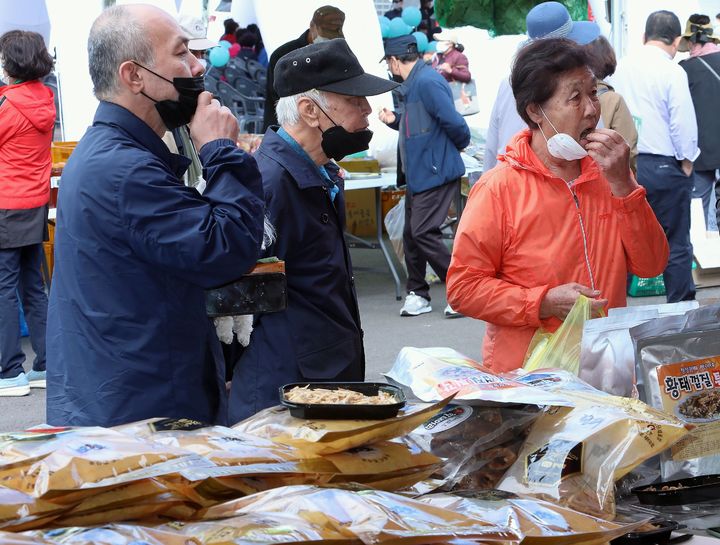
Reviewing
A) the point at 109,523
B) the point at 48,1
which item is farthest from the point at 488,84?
the point at 109,523

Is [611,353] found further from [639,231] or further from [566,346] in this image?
[639,231]

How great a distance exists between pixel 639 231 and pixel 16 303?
4.82 meters

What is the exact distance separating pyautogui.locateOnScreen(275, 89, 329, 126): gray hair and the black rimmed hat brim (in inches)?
1.2

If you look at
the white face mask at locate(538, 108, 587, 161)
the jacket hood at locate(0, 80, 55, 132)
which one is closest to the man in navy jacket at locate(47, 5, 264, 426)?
the white face mask at locate(538, 108, 587, 161)

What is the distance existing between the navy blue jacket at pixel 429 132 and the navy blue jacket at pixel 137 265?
5611mm

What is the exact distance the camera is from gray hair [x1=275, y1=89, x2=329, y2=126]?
311 centimetres

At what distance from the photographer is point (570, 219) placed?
2938mm

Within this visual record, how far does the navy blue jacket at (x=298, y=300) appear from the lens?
117 inches

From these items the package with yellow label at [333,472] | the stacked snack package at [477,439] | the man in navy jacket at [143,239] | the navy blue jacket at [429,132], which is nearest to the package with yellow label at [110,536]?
the package with yellow label at [333,472]

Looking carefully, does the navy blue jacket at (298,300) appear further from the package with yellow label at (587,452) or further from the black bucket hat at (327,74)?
the package with yellow label at (587,452)

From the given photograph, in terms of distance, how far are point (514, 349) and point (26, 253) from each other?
4.60 metres

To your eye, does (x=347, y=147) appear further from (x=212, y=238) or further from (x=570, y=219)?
(x=212, y=238)

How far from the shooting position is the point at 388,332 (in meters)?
7.88

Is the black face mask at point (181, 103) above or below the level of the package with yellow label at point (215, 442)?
above
